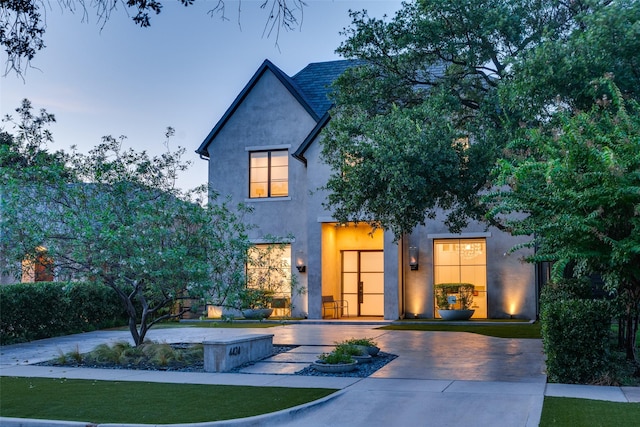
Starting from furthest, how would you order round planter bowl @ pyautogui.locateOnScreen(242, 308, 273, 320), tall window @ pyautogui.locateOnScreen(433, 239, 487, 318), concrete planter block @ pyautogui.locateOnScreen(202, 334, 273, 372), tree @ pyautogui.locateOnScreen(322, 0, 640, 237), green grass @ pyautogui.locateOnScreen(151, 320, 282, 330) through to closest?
round planter bowl @ pyautogui.locateOnScreen(242, 308, 273, 320), tall window @ pyautogui.locateOnScreen(433, 239, 487, 318), green grass @ pyautogui.locateOnScreen(151, 320, 282, 330), tree @ pyautogui.locateOnScreen(322, 0, 640, 237), concrete planter block @ pyautogui.locateOnScreen(202, 334, 273, 372)

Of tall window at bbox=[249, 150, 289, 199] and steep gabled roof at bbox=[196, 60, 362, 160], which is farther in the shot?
tall window at bbox=[249, 150, 289, 199]

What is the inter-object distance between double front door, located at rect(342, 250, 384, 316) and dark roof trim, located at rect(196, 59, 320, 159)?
524cm

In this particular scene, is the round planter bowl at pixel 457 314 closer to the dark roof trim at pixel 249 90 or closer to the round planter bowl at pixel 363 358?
the dark roof trim at pixel 249 90

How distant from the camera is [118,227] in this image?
13.5m

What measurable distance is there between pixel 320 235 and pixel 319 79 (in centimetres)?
686

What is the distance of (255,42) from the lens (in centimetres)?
648

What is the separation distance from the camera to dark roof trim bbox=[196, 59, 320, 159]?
25328 millimetres

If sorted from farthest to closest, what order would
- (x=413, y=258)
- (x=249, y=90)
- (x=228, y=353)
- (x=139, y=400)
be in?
1. (x=249, y=90)
2. (x=413, y=258)
3. (x=228, y=353)
4. (x=139, y=400)

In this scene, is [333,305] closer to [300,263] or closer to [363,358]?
[300,263]

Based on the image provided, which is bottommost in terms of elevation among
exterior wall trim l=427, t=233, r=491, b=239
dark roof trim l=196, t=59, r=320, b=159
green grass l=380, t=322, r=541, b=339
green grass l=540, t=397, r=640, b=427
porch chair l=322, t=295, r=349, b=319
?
green grass l=540, t=397, r=640, b=427

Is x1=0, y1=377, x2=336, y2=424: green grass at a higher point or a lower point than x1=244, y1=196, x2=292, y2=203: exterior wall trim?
lower

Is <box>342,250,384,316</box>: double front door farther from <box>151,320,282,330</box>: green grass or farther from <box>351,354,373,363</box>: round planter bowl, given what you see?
<box>351,354,373,363</box>: round planter bowl

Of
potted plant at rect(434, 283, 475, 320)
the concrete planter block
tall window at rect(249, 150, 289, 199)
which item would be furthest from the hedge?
potted plant at rect(434, 283, 475, 320)

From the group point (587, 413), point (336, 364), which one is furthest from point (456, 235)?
point (587, 413)
